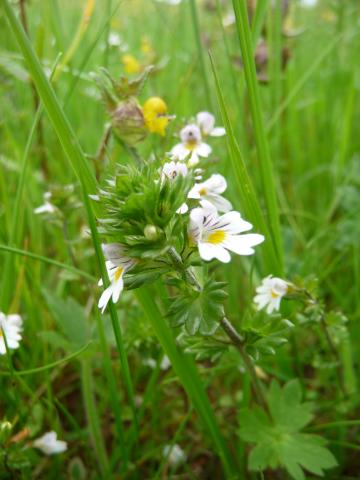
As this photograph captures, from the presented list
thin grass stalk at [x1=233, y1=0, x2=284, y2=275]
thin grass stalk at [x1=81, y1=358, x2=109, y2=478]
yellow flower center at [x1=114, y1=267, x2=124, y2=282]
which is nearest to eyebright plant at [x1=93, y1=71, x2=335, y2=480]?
yellow flower center at [x1=114, y1=267, x2=124, y2=282]

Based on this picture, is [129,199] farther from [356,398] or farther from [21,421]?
[356,398]

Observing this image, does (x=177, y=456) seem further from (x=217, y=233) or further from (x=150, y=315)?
(x=217, y=233)

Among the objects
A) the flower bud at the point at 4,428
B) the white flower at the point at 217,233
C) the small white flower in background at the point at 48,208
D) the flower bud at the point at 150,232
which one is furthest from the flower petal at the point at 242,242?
the small white flower in background at the point at 48,208

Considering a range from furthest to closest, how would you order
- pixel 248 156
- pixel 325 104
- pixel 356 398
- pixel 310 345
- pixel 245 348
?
1. pixel 325 104
2. pixel 248 156
3. pixel 310 345
4. pixel 356 398
5. pixel 245 348

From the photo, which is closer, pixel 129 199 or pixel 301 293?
pixel 129 199

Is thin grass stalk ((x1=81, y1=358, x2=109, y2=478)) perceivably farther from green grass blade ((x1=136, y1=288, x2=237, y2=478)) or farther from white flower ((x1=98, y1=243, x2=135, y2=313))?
white flower ((x1=98, y1=243, x2=135, y2=313))

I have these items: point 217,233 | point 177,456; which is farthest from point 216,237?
point 177,456

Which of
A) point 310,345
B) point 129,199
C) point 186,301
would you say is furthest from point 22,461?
point 310,345
